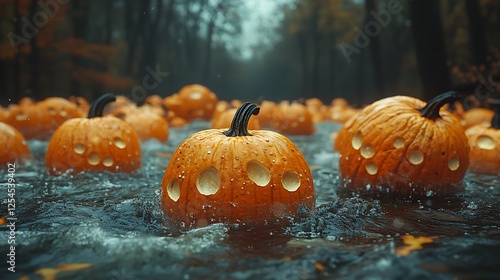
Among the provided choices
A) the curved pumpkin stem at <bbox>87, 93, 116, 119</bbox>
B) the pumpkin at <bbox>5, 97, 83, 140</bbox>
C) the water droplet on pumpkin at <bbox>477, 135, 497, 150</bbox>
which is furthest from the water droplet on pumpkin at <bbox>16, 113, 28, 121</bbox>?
the water droplet on pumpkin at <bbox>477, 135, 497, 150</bbox>

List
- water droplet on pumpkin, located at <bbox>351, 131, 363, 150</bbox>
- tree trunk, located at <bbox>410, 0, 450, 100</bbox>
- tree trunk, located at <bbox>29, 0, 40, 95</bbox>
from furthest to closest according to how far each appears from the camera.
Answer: tree trunk, located at <bbox>29, 0, 40, 95</bbox> < tree trunk, located at <bbox>410, 0, 450, 100</bbox> < water droplet on pumpkin, located at <bbox>351, 131, 363, 150</bbox>

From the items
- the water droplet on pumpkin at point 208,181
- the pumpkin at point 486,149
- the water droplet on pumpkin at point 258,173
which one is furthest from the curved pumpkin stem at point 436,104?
the water droplet on pumpkin at point 208,181

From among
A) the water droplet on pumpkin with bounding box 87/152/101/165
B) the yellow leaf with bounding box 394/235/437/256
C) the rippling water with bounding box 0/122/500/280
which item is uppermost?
the water droplet on pumpkin with bounding box 87/152/101/165

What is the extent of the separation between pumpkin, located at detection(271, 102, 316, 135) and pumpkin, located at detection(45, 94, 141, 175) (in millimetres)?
5899

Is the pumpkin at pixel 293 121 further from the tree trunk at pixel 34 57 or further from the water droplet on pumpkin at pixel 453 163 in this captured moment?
the tree trunk at pixel 34 57

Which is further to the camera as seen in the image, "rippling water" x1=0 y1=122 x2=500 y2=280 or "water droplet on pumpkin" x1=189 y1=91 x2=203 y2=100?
"water droplet on pumpkin" x1=189 y1=91 x2=203 y2=100

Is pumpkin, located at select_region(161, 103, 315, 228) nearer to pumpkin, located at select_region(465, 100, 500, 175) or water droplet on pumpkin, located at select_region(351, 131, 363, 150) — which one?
water droplet on pumpkin, located at select_region(351, 131, 363, 150)

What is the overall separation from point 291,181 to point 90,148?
2795 millimetres

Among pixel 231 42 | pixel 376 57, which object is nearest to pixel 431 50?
pixel 376 57

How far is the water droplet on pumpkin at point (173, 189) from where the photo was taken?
3311mm

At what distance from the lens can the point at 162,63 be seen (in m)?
43.4

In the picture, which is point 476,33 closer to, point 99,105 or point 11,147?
point 99,105

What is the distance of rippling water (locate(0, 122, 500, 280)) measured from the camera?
227 cm

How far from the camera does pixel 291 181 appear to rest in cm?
337
